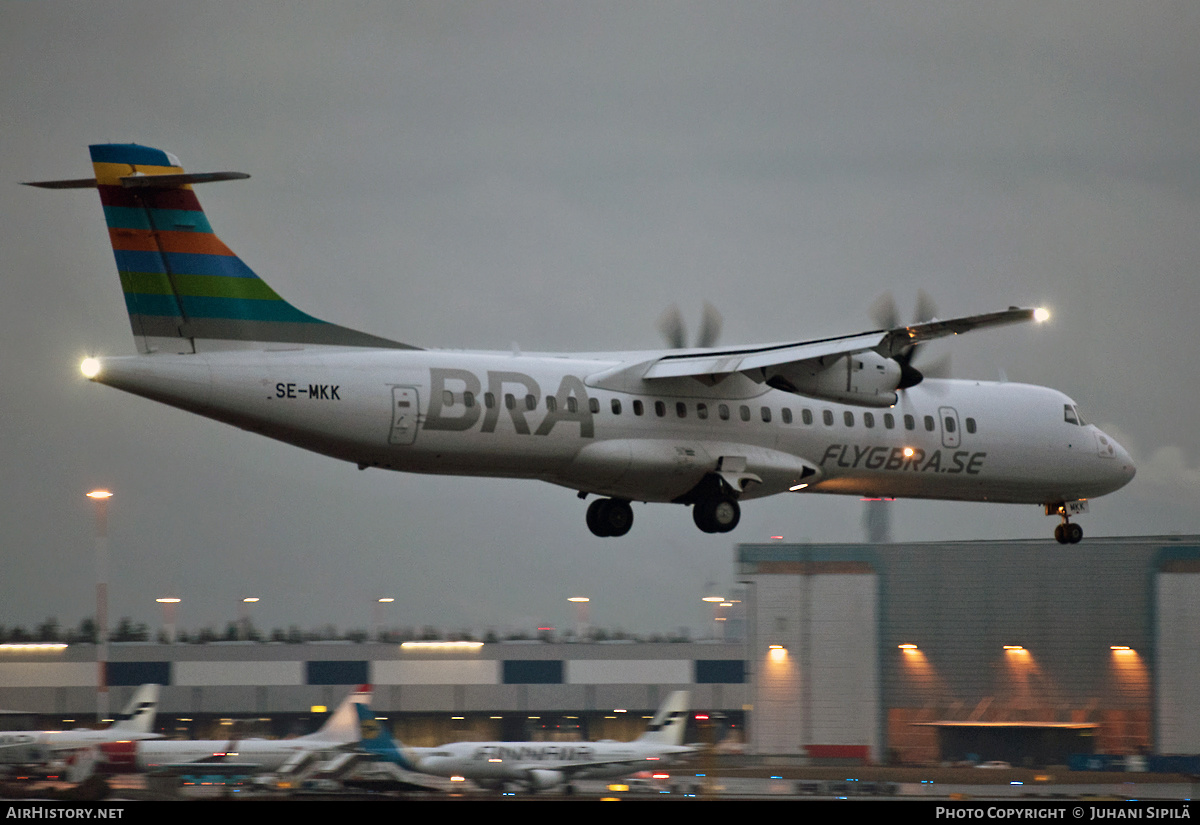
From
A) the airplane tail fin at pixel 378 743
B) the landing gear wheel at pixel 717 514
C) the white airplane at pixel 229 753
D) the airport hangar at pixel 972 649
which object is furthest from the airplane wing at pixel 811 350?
the airport hangar at pixel 972 649

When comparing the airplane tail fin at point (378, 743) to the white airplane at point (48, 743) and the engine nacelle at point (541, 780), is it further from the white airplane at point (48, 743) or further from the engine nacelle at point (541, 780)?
the white airplane at point (48, 743)

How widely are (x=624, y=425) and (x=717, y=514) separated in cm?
278

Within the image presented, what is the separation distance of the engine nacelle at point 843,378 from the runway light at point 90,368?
1193 cm

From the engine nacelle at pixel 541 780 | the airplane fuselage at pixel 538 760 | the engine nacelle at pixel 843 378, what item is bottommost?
the engine nacelle at pixel 541 780

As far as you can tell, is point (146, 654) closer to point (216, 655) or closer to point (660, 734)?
point (216, 655)

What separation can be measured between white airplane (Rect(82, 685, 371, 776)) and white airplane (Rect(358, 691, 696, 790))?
1.44ft

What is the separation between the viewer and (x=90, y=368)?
2128cm

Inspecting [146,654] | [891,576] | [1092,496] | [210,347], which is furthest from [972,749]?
[146,654]

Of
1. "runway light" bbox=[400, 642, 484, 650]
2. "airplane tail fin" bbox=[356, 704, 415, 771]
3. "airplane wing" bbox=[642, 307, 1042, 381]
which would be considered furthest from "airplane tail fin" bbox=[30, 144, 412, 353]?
"runway light" bbox=[400, 642, 484, 650]

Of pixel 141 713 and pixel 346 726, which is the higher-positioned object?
pixel 141 713

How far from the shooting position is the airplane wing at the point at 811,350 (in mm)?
25125

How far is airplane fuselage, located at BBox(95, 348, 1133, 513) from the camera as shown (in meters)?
22.6

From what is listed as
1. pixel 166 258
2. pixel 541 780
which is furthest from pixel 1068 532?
pixel 166 258

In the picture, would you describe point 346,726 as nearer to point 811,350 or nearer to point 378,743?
point 378,743
